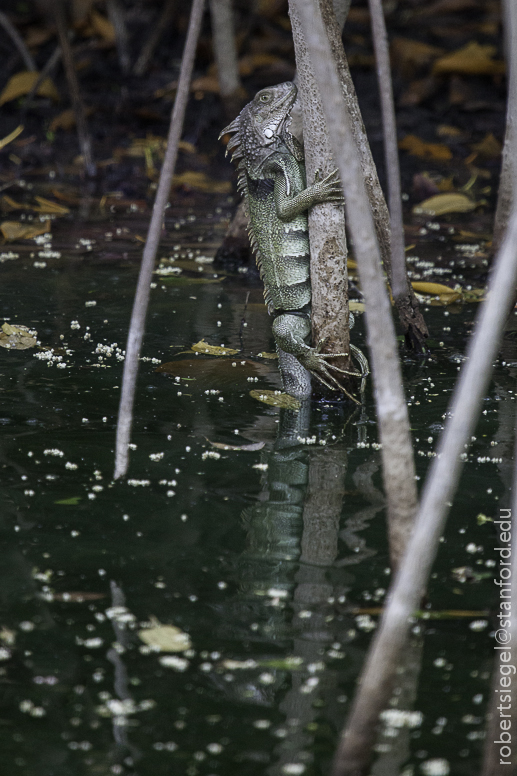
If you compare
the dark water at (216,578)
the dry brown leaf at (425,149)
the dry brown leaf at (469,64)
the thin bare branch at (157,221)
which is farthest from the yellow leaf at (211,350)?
the dry brown leaf at (469,64)

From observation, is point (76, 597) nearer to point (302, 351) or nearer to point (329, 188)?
point (302, 351)

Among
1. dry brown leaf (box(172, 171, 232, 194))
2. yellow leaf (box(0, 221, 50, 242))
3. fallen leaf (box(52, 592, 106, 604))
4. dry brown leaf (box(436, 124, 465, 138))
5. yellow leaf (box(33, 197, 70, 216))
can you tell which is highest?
dry brown leaf (box(436, 124, 465, 138))

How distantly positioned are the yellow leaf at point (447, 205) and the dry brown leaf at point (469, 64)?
12.8 feet

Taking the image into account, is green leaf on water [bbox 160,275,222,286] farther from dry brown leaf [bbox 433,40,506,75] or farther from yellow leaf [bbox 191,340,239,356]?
dry brown leaf [bbox 433,40,506,75]

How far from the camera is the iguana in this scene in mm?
4871

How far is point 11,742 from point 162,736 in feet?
1.36

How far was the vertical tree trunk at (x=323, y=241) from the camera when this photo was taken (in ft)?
14.0

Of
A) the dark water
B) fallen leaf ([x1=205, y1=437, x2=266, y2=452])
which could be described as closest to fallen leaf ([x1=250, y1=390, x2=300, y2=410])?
the dark water

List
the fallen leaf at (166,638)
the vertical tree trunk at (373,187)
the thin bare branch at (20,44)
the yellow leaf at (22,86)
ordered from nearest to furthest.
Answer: the fallen leaf at (166,638)
the vertical tree trunk at (373,187)
the thin bare branch at (20,44)
the yellow leaf at (22,86)

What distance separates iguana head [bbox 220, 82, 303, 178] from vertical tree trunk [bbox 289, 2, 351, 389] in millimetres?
414

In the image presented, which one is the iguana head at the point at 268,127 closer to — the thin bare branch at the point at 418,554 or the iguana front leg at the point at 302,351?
the iguana front leg at the point at 302,351

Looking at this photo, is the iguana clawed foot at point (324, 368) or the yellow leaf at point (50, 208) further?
the yellow leaf at point (50, 208)

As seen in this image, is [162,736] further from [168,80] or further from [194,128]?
[168,80]

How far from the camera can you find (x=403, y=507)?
2.74 metres
